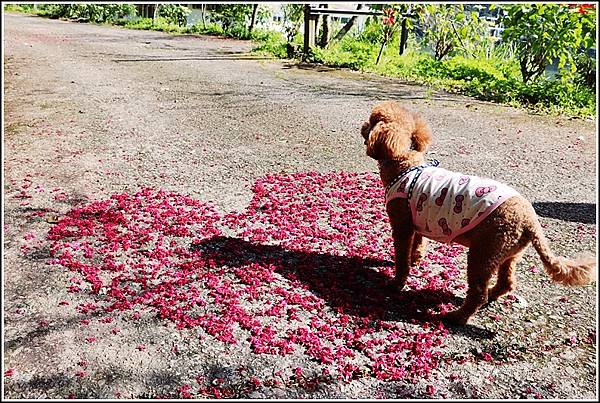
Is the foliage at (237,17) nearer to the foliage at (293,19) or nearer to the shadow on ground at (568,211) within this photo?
the foliage at (293,19)

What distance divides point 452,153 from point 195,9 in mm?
23333

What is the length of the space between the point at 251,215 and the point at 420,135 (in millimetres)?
2134

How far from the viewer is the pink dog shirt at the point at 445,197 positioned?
365 cm

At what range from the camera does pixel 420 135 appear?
4.27m

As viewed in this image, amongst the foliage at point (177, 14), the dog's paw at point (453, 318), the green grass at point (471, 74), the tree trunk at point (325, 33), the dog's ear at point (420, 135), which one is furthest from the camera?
the foliage at point (177, 14)

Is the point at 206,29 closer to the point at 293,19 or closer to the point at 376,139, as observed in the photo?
the point at 293,19

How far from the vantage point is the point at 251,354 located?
11.5 ft

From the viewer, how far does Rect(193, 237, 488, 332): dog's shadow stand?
4051 mm

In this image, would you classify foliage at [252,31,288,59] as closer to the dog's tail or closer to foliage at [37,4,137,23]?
foliage at [37,4,137,23]

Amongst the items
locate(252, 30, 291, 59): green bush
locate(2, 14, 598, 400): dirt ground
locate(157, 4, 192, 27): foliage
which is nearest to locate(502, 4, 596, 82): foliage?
locate(2, 14, 598, 400): dirt ground

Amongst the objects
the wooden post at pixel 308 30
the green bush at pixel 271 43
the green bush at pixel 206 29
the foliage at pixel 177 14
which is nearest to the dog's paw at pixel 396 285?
the wooden post at pixel 308 30

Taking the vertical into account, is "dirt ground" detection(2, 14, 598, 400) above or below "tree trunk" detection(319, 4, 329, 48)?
below

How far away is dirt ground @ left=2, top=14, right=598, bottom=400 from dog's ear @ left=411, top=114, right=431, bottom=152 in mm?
1136

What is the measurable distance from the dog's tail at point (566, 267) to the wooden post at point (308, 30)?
1280 centimetres
